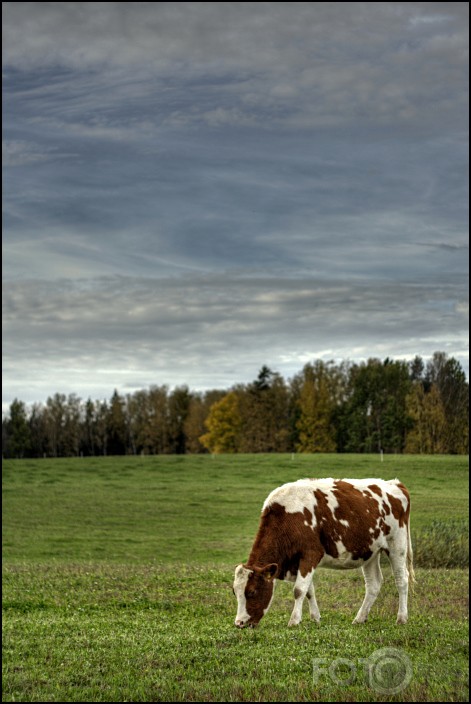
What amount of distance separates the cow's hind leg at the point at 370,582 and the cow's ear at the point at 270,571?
264 cm

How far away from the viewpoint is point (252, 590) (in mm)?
10430

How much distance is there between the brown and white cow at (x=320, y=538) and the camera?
34.7 ft

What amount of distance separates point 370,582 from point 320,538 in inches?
69.6

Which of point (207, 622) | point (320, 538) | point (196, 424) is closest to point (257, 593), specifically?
point (320, 538)

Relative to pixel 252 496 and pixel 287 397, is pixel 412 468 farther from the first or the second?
pixel 287 397

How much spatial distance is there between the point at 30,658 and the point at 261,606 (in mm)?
3946

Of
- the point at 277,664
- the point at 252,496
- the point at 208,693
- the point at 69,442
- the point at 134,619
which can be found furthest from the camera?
the point at 69,442

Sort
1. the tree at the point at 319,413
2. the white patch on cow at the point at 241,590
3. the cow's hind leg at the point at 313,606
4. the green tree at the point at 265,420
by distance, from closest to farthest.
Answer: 1. the white patch on cow at the point at 241,590
2. the cow's hind leg at the point at 313,606
3. the tree at the point at 319,413
4. the green tree at the point at 265,420

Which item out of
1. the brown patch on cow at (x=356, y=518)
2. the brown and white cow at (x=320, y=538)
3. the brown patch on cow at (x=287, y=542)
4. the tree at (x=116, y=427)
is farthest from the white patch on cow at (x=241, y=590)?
the tree at (x=116, y=427)

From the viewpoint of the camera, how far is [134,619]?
1562 cm

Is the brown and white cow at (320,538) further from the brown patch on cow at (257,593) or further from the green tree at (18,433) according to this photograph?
the green tree at (18,433)

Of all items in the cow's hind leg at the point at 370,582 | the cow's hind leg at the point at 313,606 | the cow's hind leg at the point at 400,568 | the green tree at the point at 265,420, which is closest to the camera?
the cow's hind leg at the point at 313,606

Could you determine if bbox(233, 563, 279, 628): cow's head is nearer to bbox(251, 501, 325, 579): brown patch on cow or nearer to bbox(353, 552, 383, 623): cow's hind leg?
bbox(251, 501, 325, 579): brown patch on cow

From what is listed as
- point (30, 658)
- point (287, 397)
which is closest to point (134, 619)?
point (30, 658)
